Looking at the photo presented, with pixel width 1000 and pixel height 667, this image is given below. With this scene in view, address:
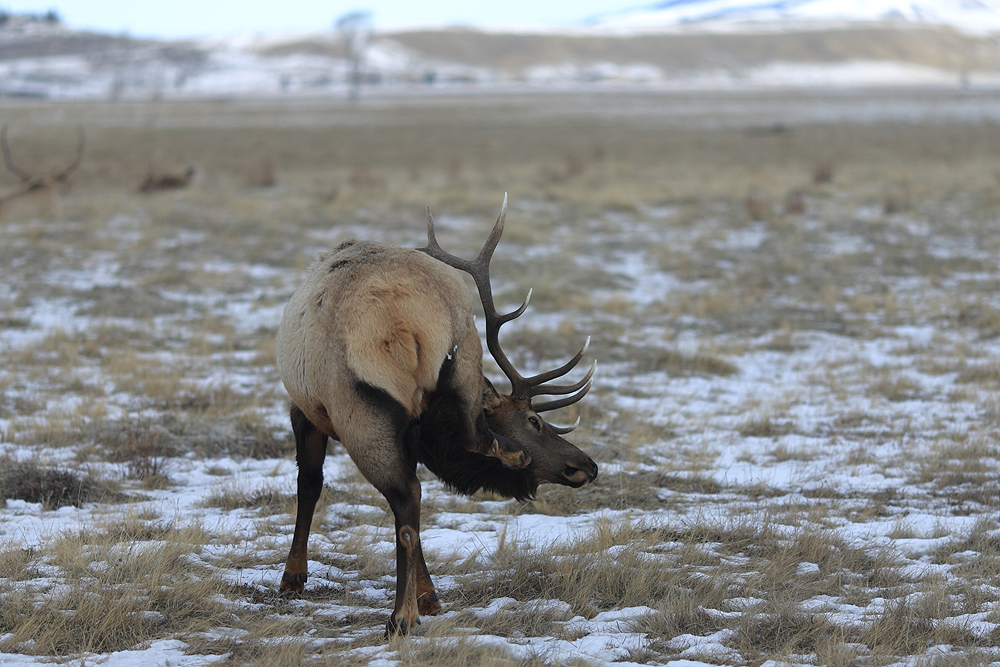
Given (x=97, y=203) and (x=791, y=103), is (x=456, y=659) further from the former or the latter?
(x=791, y=103)

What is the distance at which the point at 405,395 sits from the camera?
3521 mm

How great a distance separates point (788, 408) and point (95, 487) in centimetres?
503

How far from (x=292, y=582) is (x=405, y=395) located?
1.13 m

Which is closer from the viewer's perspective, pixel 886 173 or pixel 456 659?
pixel 456 659

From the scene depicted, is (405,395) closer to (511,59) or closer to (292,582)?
(292,582)

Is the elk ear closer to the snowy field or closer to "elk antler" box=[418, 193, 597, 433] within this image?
"elk antler" box=[418, 193, 597, 433]

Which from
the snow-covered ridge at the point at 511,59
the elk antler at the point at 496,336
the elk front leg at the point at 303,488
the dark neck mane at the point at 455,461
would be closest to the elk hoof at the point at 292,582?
the elk front leg at the point at 303,488

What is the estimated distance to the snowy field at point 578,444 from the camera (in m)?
3.62

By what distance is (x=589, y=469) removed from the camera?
13.7 feet

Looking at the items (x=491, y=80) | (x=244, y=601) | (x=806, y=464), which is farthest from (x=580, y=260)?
(x=491, y=80)

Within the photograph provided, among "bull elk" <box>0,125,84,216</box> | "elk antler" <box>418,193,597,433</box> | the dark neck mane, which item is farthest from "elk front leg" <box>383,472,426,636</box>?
"bull elk" <box>0,125,84,216</box>

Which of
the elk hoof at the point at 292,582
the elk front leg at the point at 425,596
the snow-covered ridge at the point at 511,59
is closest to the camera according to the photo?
the elk front leg at the point at 425,596

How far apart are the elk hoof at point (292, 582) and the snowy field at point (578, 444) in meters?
0.06

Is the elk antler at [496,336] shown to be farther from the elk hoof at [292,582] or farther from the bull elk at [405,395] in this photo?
the elk hoof at [292,582]
